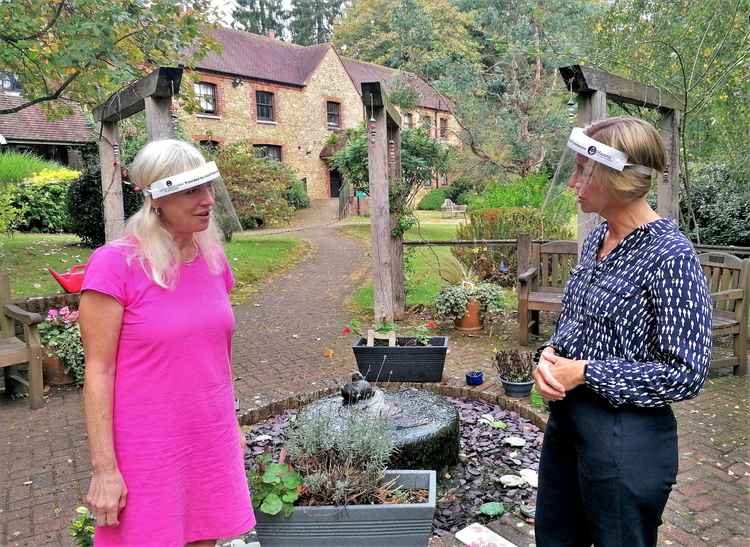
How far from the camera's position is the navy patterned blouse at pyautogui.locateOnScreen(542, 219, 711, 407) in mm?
1506

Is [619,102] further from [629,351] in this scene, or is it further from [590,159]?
[629,351]

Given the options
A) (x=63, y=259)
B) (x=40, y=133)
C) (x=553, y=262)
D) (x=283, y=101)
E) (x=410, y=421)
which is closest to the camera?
(x=410, y=421)

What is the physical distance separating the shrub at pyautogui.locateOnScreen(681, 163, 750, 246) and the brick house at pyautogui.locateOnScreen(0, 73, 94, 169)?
59.6ft

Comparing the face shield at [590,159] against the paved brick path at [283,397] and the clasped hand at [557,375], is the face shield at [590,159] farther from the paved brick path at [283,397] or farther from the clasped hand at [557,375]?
the paved brick path at [283,397]

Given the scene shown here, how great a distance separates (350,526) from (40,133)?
22.2 metres

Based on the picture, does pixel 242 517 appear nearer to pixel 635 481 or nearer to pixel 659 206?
pixel 635 481

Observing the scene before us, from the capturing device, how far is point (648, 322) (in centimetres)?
158

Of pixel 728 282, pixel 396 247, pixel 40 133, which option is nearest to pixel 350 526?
pixel 728 282

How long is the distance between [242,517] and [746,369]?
17.0 ft

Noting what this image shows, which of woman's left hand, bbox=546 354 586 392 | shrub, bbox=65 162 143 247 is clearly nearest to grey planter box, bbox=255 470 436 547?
woman's left hand, bbox=546 354 586 392

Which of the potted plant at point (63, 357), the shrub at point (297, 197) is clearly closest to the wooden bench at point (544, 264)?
the potted plant at point (63, 357)

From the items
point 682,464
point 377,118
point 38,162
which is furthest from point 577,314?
point 38,162

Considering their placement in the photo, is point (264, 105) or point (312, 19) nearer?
point (264, 105)

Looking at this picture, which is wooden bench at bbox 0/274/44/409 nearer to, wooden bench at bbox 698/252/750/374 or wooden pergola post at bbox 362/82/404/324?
wooden pergola post at bbox 362/82/404/324
